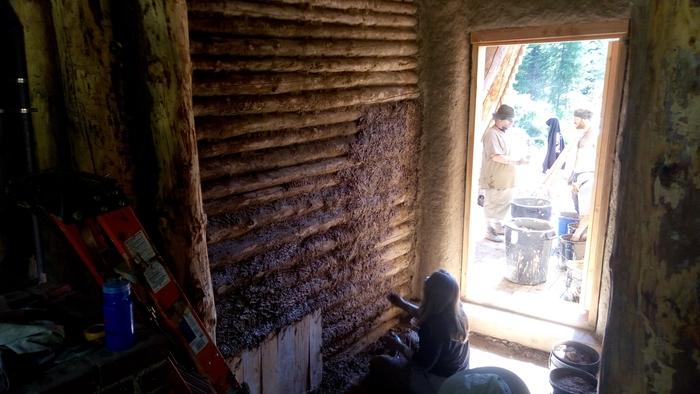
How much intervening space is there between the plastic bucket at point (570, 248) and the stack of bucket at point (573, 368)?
202 cm

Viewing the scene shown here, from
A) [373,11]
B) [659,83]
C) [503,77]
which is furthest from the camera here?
[503,77]

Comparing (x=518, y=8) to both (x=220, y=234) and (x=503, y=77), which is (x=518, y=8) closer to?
(x=220, y=234)

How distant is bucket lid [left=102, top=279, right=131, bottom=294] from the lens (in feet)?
5.93

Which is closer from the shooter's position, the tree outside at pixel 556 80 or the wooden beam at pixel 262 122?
the wooden beam at pixel 262 122

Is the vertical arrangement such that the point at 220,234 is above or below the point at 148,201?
below

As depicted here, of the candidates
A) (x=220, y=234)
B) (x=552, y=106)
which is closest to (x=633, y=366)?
(x=220, y=234)

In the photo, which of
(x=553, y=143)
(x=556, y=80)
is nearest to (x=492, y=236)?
(x=553, y=143)

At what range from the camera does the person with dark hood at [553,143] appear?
26.2ft

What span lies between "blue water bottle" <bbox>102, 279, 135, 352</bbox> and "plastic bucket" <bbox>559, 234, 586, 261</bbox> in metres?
5.28

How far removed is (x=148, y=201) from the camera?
2.42 m

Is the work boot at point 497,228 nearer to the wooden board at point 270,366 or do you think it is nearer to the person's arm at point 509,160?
the person's arm at point 509,160

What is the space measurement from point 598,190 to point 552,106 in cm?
804

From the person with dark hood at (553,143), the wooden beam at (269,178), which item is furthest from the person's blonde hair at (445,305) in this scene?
the person with dark hood at (553,143)

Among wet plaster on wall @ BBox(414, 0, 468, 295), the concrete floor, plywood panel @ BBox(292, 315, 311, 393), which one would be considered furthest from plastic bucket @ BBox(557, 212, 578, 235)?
plywood panel @ BBox(292, 315, 311, 393)
